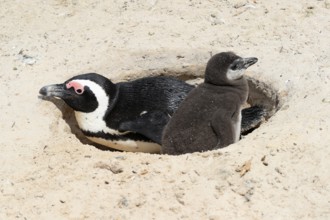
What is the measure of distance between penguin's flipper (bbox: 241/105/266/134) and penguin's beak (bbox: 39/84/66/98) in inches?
46.2

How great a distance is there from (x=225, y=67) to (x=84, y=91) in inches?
35.4

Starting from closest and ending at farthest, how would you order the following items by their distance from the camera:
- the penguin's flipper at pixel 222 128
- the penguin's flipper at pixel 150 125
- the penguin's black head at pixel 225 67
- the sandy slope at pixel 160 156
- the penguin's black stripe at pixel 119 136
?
1. the sandy slope at pixel 160 156
2. the penguin's flipper at pixel 222 128
3. the penguin's black head at pixel 225 67
4. the penguin's flipper at pixel 150 125
5. the penguin's black stripe at pixel 119 136

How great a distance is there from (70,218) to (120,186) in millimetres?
296

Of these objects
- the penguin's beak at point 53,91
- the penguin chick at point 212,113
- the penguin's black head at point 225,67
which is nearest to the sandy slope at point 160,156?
the penguin's beak at point 53,91

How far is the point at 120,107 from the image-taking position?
429 centimetres

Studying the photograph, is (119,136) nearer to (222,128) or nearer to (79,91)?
(79,91)

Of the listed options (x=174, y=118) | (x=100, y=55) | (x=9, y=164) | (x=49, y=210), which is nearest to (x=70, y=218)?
(x=49, y=210)

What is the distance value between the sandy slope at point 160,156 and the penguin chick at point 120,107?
0.57 ft

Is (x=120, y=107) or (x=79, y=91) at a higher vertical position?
(x=79, y=91)

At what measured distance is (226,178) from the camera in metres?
3.22

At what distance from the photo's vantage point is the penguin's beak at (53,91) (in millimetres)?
4215

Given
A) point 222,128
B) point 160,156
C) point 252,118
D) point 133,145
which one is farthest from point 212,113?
point 133,145

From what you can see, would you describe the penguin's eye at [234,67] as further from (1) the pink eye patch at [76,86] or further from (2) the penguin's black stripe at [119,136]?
(1) the pink eye patch at [76,86]

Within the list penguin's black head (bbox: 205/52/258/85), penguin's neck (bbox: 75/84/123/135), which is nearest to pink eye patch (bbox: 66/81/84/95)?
penguin's neck (bbox: 75/84/123/135)
